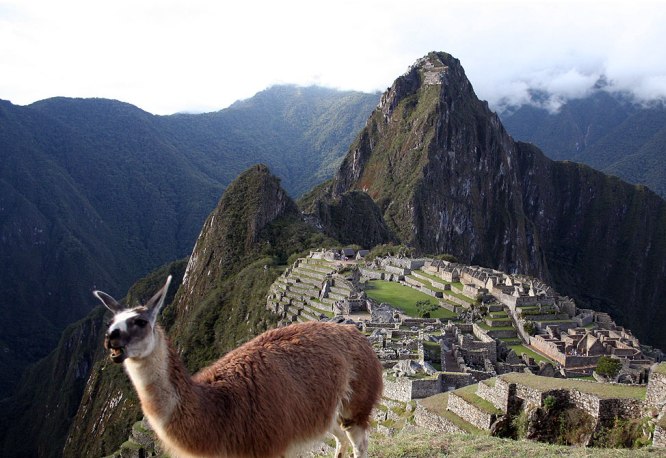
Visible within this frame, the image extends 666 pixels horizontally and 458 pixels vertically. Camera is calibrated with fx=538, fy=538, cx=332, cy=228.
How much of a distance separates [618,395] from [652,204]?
16829cm

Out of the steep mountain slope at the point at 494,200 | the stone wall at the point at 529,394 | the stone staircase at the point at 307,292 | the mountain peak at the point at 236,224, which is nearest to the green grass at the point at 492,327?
the stone staircase at the point at 307,292

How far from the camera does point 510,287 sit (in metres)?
36.0

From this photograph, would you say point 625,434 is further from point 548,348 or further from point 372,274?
point 372,274

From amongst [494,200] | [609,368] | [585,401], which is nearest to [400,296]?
[609,368]

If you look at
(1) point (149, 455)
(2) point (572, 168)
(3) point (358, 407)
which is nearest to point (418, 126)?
(2) point (572, 168)

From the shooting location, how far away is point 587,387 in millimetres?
9000

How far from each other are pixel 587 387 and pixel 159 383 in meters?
7.67

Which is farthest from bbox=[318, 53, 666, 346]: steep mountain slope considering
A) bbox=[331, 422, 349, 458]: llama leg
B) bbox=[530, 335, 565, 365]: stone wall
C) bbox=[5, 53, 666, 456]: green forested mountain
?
bbox=[331, 422, 349, 458]: llama leg

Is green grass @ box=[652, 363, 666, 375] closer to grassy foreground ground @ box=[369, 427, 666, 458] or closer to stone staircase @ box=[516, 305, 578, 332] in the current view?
grassy foreground ground @ box=[369, 427, 666, 458]

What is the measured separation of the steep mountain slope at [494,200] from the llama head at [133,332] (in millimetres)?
88362

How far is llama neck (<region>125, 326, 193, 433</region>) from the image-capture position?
3803 mm

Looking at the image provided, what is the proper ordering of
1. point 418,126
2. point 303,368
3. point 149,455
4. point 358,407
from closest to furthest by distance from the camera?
point 303,368 → point 358,407 → point 149,455 → point 418,126

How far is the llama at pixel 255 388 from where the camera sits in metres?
3.80

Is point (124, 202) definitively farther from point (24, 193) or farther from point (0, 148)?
point (0, 148)
